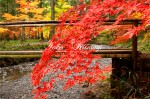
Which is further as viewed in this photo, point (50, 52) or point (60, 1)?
point (60, 1)

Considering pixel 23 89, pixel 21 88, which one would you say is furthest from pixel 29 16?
pixel 23 89

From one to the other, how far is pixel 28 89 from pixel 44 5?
1805 centimetres

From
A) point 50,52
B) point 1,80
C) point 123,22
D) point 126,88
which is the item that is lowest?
point 1,80

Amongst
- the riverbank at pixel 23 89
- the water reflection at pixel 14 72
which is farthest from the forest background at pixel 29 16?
the riverbank at pixel 23 89

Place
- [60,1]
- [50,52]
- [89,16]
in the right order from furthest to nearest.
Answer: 1. [60,1]
2. [50,52]
3. [89,16]

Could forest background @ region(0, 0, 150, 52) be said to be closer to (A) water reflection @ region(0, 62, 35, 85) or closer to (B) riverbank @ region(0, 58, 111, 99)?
(A) water reflection @ region(0, 62, 35, 85)

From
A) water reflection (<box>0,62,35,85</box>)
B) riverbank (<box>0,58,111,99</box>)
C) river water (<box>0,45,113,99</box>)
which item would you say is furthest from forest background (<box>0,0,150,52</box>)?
riverbank (<box>0,58,111,99</box>)

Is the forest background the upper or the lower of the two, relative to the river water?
upper

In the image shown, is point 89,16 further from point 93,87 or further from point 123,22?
point 93,87

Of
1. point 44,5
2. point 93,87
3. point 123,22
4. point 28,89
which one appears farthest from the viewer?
point 44,5

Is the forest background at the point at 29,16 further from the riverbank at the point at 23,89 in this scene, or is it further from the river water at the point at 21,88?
the riverbank at the point at 23,89

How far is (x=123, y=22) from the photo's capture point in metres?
5.00

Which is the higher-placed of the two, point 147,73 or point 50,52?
point 50,52

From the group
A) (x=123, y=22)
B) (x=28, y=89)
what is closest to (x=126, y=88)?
(x=123, y=22)
